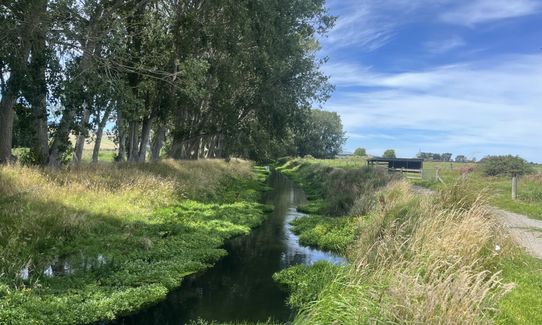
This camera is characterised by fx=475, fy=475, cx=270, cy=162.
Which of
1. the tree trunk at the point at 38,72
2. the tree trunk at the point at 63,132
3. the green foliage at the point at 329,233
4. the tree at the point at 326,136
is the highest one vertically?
the tree at the point at 326,136

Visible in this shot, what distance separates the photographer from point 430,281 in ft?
22.4

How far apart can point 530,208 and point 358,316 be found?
57.1 feet

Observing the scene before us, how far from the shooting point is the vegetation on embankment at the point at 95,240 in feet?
31.3

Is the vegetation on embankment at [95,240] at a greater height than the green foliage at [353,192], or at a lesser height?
lesser

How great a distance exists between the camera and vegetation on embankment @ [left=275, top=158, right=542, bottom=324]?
5961mm

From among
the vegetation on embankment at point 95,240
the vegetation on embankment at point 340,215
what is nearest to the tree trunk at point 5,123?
the vegetation on embankment at point 95,240

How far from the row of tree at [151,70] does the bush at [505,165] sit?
17622 mm

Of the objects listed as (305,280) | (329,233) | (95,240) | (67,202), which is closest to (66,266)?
(95,240)

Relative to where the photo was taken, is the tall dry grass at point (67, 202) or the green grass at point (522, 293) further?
the tall dry grass at point (67, 202)

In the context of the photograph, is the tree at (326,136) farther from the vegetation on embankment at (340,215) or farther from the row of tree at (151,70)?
the vegetation on embankment at (340,215)

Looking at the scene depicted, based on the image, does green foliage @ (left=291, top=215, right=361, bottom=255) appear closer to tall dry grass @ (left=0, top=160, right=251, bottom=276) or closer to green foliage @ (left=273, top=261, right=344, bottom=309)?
green foliage @ (left=273, top=261, right=344, bottom=309)

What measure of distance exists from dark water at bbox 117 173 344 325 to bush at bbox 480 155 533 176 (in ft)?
96.6

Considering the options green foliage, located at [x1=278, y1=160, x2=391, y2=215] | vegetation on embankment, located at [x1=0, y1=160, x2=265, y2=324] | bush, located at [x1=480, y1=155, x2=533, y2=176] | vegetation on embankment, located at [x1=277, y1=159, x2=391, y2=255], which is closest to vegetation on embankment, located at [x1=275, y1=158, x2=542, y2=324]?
vegetation on embankment, located at [x1=277, y1=159, x2=391, y2=255]

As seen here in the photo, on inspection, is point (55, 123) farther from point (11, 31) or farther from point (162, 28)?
point (162, 28)
